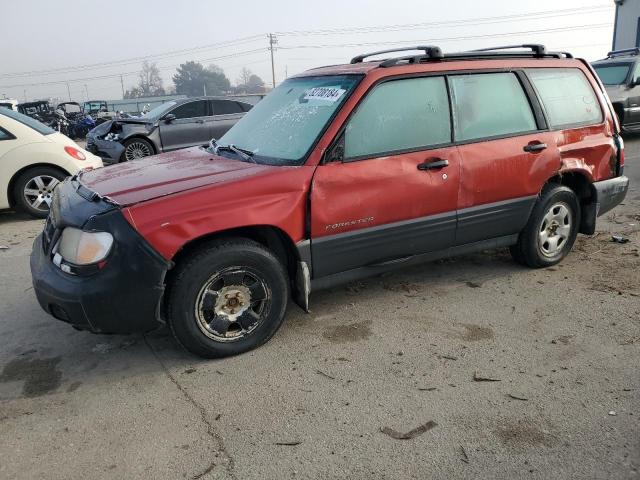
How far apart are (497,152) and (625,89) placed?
9.64m

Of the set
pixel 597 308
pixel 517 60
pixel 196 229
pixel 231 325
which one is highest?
pixel 517 60

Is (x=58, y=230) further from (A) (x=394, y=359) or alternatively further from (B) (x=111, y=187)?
(A) (x=394, y=359)

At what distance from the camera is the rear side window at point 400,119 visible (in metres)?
3.59

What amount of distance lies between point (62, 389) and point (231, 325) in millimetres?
1007

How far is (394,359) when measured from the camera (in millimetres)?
3291

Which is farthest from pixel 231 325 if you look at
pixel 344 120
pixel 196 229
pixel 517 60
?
pixel 517 60

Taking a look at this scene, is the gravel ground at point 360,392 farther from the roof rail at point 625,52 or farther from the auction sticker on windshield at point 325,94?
the roof rail at point 625,52

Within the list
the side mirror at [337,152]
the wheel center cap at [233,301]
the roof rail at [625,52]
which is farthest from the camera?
the roof rail at [625,52]

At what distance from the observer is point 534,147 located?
14.0ft

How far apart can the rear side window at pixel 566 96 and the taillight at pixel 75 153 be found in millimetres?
5801

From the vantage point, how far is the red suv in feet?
9.98

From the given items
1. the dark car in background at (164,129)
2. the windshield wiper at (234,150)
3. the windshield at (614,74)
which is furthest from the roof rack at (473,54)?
the windshield at (614,74)

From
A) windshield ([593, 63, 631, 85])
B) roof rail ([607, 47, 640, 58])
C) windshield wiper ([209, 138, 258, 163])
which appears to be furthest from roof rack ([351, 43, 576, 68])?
roof rail ([607, 47, 640, 58])

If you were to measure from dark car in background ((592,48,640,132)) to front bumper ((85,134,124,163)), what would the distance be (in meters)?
10.4
